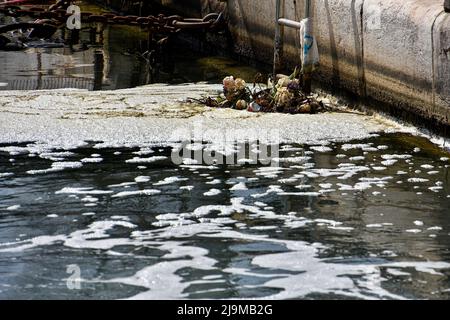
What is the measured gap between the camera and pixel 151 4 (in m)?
16.8

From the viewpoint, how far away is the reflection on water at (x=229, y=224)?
5.57 meters

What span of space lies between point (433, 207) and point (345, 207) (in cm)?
53

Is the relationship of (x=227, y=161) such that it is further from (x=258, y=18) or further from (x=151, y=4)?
(x=151, y=4)

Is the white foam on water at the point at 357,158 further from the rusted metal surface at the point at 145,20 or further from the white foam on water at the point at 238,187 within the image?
the rusted metal surface at the point at 145,20

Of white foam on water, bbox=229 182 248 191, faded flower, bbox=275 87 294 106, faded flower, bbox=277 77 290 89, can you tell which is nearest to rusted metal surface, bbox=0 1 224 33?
faded flower, bbox=277 77 290 89

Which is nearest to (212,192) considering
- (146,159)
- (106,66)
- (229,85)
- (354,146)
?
(146,159)

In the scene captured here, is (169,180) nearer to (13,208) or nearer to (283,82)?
(13,208)

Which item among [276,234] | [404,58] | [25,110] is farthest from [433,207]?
[25,110]

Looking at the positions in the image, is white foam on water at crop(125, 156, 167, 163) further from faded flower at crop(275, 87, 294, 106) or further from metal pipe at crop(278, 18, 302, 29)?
metal pipe at crop(278, 18, 302, 29)

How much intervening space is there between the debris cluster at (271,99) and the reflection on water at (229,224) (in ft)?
3.95

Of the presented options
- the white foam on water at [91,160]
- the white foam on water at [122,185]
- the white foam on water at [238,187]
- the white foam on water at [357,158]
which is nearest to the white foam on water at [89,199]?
the white foam on water at [122,185]

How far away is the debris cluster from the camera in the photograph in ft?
32.5

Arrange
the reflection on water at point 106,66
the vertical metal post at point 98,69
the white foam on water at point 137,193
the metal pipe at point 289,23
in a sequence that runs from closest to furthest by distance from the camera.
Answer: the white foam on water at point 137,193
the metal pipe at point 289,23
the vertical metal post at point 98,69
the reflection on water at point 106,66

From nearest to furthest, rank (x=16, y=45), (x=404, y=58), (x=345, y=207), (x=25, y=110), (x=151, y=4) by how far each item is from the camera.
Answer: (x=345, y=207) < (x=404, y=58) < (x=25, y=110) < (x=16, y=45) < (x=151, y=4)
